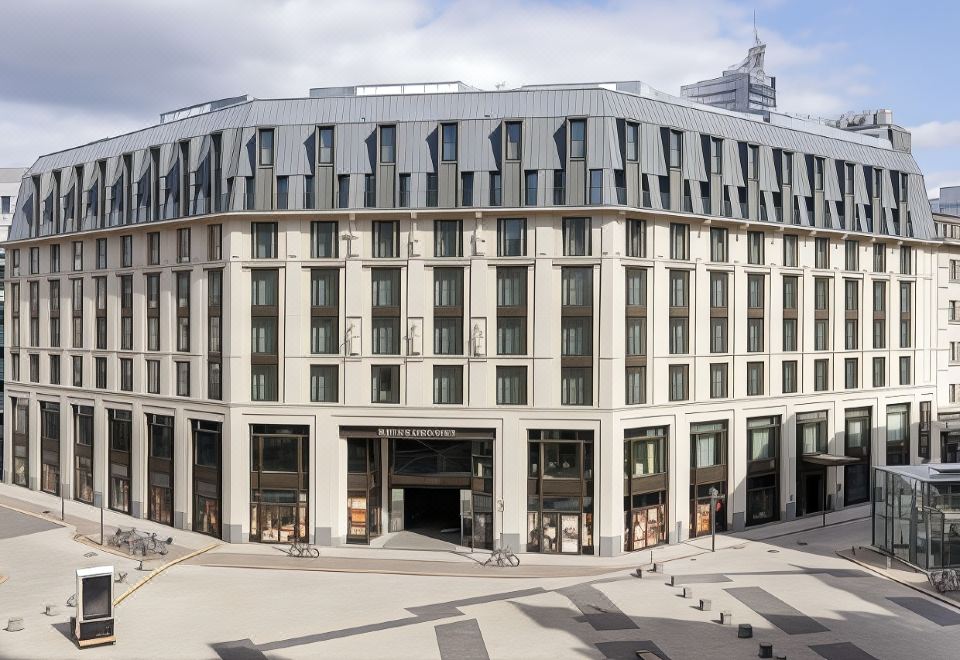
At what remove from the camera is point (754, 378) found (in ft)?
194

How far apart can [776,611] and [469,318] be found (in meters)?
22.0

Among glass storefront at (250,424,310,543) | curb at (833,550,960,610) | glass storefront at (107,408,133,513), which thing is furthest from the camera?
glass storefront at (107,408,133,513)

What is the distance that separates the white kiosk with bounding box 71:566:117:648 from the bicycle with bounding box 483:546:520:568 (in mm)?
19400

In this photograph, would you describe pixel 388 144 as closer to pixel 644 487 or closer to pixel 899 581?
pixel 644 487

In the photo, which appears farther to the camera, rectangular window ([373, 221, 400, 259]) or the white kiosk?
rectangular window ([373, 221, 400, 259])

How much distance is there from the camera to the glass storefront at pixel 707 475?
5558 centimetres

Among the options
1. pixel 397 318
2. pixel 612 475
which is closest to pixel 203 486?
pixel 397 318

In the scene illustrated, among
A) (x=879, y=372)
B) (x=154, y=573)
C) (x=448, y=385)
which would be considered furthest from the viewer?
(x=879, y=372)

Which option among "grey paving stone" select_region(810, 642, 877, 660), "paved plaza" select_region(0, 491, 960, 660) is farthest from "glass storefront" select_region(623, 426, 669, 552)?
"grey paving stone" select_region(810, 642, 877, 660)

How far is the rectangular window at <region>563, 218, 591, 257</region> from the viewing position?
51531 mm

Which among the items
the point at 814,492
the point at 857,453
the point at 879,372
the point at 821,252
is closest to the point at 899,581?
the point at 814,492

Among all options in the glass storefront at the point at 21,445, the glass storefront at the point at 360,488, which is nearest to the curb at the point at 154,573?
the glass storefront at the point at 360,488

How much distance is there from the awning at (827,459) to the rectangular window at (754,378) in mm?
5934

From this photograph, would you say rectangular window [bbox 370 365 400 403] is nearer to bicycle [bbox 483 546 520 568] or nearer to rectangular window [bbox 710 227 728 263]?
bicycle [bbox 483 546 520 568]
